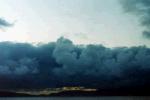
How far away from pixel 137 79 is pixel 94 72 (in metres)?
0.42

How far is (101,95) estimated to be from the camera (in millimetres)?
8734

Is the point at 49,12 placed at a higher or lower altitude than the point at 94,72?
higher

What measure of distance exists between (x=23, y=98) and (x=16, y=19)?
2.49ft

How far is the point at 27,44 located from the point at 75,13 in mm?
548

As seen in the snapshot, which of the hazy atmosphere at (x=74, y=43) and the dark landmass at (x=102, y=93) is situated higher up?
A: the hazy atmosphere at (x=74, y=43)

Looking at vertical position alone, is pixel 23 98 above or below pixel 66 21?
below

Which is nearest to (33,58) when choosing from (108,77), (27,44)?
(27,44)

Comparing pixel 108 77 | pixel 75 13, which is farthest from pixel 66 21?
pixel 108 77

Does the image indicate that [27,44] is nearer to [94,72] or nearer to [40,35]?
[40,35]

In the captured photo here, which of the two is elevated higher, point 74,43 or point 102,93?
point 74,43

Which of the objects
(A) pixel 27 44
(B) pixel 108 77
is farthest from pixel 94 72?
(A) pixel 27 44

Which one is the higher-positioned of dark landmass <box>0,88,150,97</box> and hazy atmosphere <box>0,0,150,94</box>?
hazy atmosphere <box>0,0,150,94</box>

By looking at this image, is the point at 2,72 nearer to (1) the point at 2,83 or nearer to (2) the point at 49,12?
(1) the point at 2,83

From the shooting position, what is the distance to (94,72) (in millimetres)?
8727
